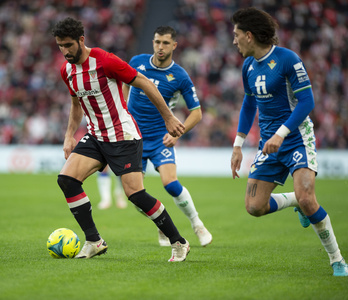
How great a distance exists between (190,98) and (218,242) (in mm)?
1942

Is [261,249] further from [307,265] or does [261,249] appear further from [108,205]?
[108,205]

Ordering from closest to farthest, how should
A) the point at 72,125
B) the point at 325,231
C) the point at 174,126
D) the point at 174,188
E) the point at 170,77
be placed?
the point at 325,231 → the point at 174,126 → the point at 72,125 → the point at 174,188 → the point at 170,77

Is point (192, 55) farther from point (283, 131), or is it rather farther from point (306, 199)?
point (306, 199)

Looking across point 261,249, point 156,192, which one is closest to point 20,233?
point 261,249

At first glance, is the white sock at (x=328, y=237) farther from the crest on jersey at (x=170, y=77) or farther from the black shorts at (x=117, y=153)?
the crest on jersey at (x=170, y=77)

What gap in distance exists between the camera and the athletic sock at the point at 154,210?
571cm

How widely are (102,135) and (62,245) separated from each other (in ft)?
3.98

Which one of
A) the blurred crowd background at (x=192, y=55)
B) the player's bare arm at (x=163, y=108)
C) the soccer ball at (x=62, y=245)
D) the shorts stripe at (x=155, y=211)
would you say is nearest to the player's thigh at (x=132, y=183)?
the shorts stripe at (x=155, y=211)

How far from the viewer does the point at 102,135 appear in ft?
19.1

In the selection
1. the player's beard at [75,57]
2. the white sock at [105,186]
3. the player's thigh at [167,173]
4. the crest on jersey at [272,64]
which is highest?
the player's beard at [75,57]

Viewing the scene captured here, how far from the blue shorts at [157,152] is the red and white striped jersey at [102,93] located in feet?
5.04

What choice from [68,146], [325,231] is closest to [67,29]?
[68,146]

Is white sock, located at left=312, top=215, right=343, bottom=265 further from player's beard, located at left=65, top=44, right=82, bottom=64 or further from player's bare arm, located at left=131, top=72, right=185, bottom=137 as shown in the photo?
player's beard, located at left=65, top=44, right=82, bottom=64

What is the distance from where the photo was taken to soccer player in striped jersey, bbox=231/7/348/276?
5.25 meters
